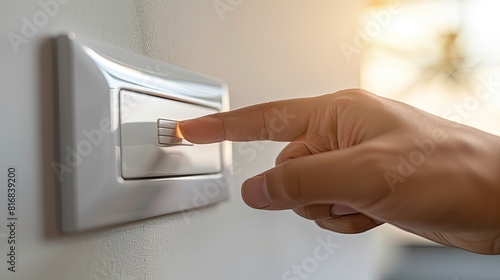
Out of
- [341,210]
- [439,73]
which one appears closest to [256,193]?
[341,210]

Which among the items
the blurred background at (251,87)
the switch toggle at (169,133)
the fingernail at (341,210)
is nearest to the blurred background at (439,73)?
the blurred background at (251,87)

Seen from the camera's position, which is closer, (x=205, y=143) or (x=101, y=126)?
(x=101, y=126)

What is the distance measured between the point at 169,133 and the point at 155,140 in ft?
0.07

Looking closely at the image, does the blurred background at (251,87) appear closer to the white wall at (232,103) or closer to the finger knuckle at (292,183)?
the white wall at (232,103)

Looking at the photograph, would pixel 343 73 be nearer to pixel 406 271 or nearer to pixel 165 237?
pixel 165 237

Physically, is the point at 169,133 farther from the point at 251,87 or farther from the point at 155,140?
the point at 251,87

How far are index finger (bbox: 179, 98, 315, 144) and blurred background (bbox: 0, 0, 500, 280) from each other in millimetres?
70

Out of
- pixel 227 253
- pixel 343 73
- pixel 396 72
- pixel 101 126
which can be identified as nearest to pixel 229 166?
pixel 227 253

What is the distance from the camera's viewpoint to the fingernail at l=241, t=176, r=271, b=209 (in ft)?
1.30

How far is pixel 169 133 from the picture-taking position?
1.41 ft

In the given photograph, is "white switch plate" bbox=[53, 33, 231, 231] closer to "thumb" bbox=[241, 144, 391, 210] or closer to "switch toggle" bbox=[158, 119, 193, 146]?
"switch toggle" bbox=[158, 119, 193, 146]

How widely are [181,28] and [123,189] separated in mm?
186

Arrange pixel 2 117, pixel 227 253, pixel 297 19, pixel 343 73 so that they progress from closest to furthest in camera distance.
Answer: pixel 2 117 < pixel 227 253 < pixel 297 19 < pixel 343 73

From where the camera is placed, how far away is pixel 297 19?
72cm
